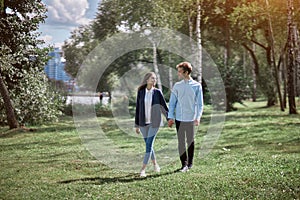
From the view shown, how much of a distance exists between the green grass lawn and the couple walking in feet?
2.42

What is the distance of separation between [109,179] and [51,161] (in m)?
2.99

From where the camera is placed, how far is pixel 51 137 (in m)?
17.5

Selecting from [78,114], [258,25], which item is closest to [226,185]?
[78,114]

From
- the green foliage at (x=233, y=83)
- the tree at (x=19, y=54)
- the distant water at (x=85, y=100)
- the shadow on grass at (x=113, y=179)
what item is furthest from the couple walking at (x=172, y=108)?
the distant water at (x=85, y=100)

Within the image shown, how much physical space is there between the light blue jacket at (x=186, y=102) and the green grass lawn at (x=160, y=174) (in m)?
1.24

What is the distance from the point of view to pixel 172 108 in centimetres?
952

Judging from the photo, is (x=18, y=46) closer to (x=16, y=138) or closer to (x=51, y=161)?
(x=16, y=138)

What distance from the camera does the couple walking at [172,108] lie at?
9227 millimetres

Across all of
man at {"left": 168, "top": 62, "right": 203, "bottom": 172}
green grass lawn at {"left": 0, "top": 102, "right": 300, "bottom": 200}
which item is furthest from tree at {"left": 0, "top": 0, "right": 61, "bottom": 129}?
man at {"left": 168, "top": 62, "right": 203, "bottom": 172}

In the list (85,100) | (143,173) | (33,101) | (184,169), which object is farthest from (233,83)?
(143,173)

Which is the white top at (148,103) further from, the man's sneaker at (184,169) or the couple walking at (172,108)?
the man's sneaker at (184,169)

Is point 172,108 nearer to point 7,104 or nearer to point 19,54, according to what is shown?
point 19,54

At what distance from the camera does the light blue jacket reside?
9438mm

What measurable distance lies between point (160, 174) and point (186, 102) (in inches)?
65.4
